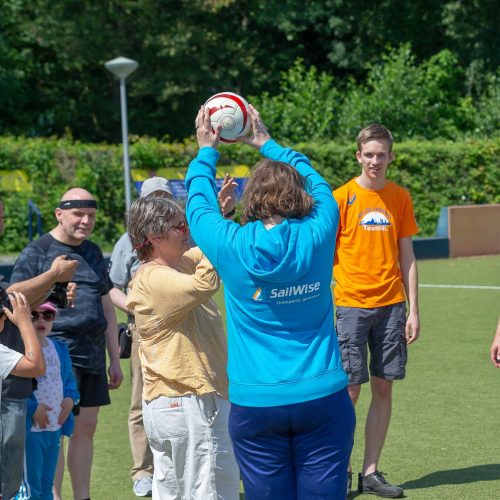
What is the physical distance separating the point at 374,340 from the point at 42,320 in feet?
7.24

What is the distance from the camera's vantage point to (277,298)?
390 cm

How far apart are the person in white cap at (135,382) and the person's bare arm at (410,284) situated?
5.08 ft

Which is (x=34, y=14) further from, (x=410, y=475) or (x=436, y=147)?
(x=410, y=475)

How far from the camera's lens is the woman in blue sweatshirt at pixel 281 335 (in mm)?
3893

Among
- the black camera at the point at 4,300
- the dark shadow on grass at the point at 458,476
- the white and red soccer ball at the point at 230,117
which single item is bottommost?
the dark shadow on grass at the point at 458,476

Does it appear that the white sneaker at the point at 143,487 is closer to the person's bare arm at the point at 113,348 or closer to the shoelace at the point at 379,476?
the person's bare arm at the point at 113,348

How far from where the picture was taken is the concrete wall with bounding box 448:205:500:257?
879 inches

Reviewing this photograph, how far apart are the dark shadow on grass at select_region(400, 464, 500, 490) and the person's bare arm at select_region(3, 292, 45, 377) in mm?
2960

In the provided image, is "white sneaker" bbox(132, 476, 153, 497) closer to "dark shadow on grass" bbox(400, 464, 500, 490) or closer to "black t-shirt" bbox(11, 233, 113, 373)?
"black t-shirt" bbox(11, 233, 113, 373)

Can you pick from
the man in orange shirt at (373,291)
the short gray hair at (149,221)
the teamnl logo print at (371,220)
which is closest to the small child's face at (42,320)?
the short gray hair at (149,221)

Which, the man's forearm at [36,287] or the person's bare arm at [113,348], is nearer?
the man's forearm at [36,287]

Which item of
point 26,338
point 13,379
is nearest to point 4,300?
point 26,338

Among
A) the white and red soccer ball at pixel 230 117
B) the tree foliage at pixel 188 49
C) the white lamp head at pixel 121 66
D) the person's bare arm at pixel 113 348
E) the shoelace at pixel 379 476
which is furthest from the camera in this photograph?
the tree foliage at pixel 188 49

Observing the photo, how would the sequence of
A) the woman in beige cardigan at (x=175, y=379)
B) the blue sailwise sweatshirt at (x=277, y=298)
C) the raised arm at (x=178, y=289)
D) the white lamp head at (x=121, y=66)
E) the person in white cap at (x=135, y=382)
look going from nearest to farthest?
1. the blue sailwise sweatshirt at (x=277, y=298)
2. the raised arm at (x=178, y=289)
3. the woman in beige cardigan at (x=175, y=379)
4. the person in white cap at (x=135, y=382)
5. the white lamp head at (x=121, y=66)
